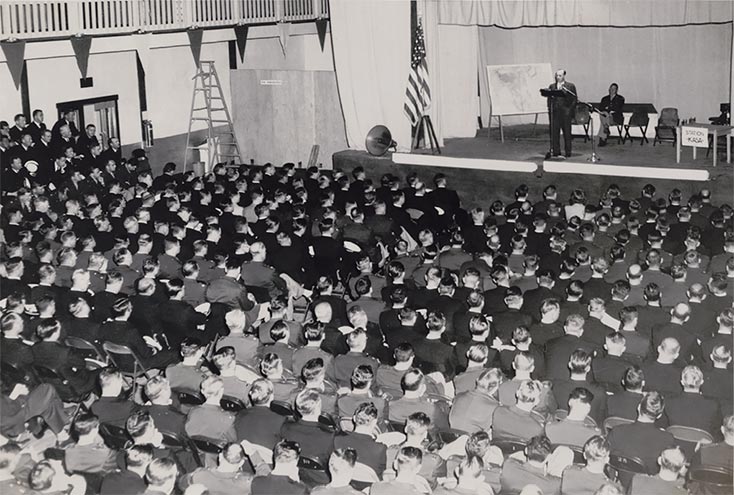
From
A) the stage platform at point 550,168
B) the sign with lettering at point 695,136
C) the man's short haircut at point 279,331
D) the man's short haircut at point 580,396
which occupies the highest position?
the sign with lettering at point 695,136

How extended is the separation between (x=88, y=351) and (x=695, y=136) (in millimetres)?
10192

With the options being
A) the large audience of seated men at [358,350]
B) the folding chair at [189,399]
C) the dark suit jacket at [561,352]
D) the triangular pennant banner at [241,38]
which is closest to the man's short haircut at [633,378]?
the large audience of seated men at [358,350]

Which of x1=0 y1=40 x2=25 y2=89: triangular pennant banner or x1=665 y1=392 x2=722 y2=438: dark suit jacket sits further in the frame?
x1=0 y1=40 x2=25 y2=89: triangular pennant banner

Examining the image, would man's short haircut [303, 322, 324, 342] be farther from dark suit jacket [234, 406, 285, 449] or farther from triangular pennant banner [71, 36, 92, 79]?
triangular pennant banner [71, 36, 92, 79]

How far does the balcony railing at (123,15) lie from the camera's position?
45.6ft

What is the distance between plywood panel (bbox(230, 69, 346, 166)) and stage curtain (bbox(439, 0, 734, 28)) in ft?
9.46

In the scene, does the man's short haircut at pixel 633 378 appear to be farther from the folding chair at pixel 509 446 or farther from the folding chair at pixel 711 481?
the folding chair at pixel 711 481

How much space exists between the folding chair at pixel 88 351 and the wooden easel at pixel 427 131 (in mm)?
10049

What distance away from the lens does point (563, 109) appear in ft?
49.0

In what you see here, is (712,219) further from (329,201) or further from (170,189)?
(170,189)

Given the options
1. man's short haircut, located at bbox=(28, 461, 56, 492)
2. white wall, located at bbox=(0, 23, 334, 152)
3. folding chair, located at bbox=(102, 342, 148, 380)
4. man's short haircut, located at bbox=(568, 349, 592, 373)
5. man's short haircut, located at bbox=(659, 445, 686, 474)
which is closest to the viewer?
man's short haircut, located at bbox=(28, 461, 56, 492)

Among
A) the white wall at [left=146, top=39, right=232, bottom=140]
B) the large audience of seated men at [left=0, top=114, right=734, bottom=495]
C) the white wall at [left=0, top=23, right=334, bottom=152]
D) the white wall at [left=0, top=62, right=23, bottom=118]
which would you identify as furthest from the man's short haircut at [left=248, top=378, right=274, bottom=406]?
the white wall at [left=146, top=39, right=232, bottom=140]

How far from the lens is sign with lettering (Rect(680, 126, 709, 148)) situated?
1411 centimetres

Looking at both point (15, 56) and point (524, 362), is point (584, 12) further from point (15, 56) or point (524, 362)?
point (524, 362)
